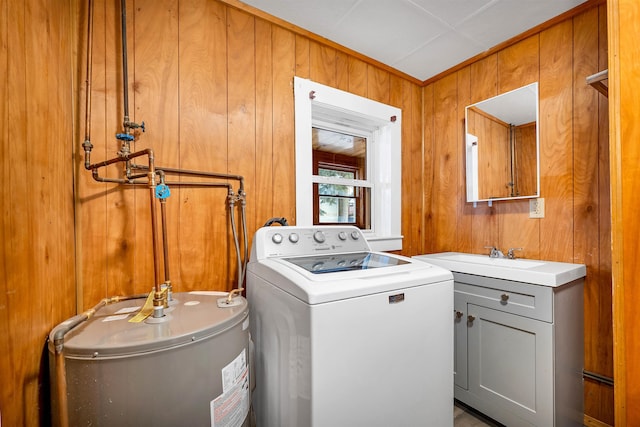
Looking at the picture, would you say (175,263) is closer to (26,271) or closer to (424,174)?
(26,271)

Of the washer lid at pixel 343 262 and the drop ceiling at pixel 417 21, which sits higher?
the drop ceiling at pixel 417 21

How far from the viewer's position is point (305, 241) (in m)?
1.47

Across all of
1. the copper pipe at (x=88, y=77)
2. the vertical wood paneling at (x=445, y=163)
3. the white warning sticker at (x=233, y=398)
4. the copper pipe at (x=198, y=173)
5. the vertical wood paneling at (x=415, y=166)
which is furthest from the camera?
the vertical wood paneling at (x=415, y=166)

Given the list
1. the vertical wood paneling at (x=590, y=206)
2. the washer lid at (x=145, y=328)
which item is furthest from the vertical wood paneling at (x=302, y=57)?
the vertical wood paneling at (x=590, y=206)

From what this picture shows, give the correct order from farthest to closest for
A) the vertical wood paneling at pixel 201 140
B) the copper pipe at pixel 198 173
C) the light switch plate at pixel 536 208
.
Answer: the light switch plate at pixel 536 208
the vertical wood paneling at pixel 201 140
the copper pipe at pixel 198 173

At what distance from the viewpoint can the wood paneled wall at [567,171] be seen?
1557mm

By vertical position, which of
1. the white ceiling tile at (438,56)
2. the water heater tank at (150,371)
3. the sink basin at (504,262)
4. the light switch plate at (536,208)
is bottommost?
the water heater tank at (150,371)

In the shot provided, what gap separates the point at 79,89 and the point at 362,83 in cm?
171

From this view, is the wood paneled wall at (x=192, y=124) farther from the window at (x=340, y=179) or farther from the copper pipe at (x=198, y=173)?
the window at (x=340, y=179)

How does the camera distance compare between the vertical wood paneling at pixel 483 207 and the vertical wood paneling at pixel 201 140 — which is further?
the vertical wood paneling at pixel 483 207

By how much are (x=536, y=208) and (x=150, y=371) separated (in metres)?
2.21

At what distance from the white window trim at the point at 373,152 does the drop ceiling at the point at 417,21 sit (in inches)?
14.0

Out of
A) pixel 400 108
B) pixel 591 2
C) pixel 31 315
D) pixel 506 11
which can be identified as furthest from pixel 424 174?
pixel 31 315

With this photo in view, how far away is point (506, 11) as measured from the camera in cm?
166
